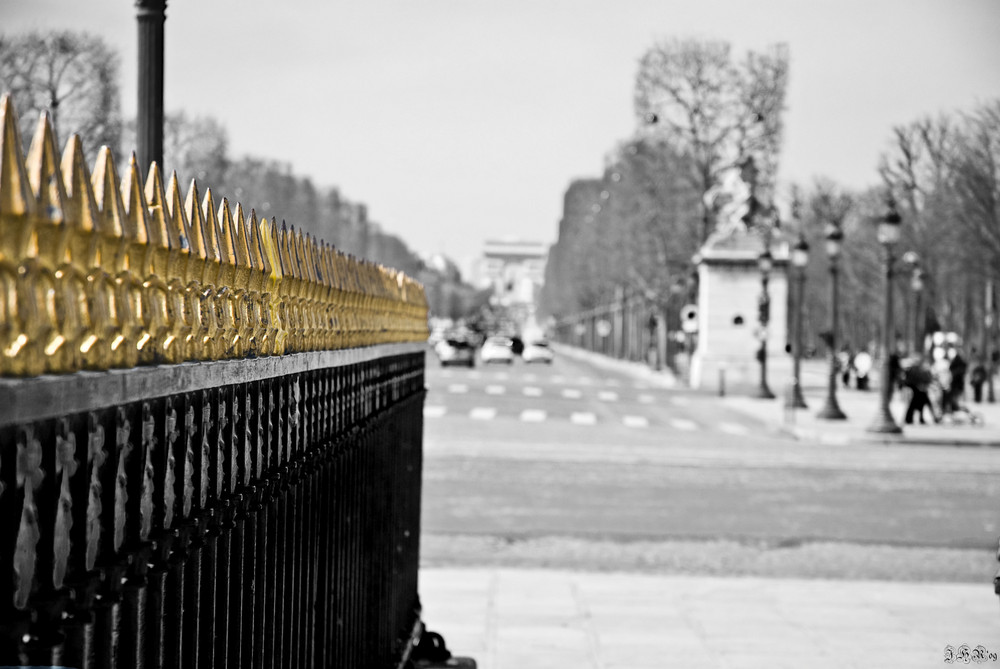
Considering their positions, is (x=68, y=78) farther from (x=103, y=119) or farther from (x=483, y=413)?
(x=483, y=413)

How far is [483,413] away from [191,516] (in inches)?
1145

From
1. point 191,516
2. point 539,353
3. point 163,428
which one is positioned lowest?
point 539,353

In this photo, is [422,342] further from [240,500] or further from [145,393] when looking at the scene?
[145,393]

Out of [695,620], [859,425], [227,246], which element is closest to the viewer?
[227,246]

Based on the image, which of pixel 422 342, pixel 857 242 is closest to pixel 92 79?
pixel 422 342

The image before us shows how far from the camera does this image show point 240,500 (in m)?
3.08

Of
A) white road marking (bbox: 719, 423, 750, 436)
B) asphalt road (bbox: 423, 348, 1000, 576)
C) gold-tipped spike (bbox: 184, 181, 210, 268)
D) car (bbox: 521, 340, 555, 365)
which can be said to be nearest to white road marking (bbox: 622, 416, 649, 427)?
asphalt road (bbox: 423, 348, 1000, 576)

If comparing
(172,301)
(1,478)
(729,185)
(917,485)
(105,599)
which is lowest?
(917,485)

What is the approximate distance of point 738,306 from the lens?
50.6 meters

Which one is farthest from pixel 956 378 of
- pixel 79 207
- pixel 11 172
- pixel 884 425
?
pixel 11 172

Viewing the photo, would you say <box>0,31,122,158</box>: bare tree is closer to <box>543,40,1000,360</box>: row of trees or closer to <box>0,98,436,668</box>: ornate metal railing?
<box>543,40,1000,360</box>: row of trees

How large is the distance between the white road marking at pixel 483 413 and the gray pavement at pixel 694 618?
18.2m

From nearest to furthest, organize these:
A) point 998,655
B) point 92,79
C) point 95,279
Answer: point 95,279 < point 998,655 < point 92,79

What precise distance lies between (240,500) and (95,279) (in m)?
1.14
